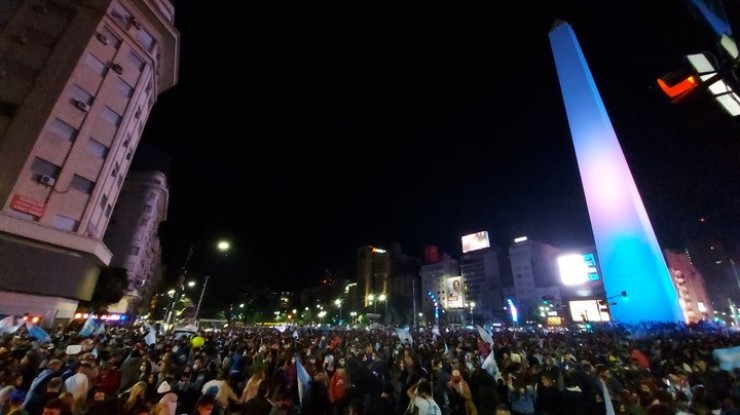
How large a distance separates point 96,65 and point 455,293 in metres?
129

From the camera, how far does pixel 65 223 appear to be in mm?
25062

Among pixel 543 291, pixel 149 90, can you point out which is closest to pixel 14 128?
pixel 149 90

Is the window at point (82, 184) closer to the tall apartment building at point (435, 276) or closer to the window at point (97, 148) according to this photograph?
the window at point (97, 148)

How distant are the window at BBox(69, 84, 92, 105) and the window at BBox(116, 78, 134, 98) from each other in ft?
11.0

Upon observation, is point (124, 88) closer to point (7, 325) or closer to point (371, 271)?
point (7, 325)

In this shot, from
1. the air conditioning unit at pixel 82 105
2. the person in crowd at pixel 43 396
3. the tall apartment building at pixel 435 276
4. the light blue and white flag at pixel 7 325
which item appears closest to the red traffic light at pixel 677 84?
the person in crowd at pixel 43 396

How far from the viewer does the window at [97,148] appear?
27.1 metres

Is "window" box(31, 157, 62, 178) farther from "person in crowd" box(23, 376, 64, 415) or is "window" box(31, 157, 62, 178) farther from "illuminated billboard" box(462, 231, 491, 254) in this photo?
"illuminated billboard" box(462, 231, 491, 254)

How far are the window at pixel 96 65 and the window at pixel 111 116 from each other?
9.68 ft

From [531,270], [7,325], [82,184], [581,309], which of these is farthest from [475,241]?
[7,325]

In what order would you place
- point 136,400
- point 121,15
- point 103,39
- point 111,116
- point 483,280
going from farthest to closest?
1. point 483,280
2. point 121,15
3. point 111,116
4. point 103,39
5. point 136,400

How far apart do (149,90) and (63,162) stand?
15.0 meters

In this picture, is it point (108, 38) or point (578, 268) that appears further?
point (578, 268)

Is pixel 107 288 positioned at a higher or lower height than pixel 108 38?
lower
